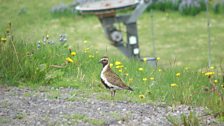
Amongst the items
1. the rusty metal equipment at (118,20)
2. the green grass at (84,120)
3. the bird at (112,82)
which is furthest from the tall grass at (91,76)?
the rusty metal equipment at (118,20)

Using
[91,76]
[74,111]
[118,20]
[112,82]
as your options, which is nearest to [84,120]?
[74,111]

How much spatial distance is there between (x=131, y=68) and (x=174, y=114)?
2.24m

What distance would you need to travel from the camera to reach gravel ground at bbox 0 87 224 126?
6.62 meters

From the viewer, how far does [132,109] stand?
7.13m

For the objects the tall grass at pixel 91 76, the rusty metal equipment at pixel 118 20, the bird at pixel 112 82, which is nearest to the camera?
the bird at pixel 112 82

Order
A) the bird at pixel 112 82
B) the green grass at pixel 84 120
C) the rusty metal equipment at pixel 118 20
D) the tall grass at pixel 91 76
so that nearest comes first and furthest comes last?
the green grass at pixel 84 120, the bird at pixel 112 82, the tall grass at pixel 91 76, the rusty metal equipment at pixel 118 20

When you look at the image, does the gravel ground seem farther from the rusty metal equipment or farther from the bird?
the rusty metal equipment

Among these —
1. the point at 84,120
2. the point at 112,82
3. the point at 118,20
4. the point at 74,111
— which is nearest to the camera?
the point at 84,120

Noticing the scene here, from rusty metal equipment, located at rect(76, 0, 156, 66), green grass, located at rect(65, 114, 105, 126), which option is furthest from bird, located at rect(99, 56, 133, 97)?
rusty metal equipment, located at rect(76, 0, 156, 66)

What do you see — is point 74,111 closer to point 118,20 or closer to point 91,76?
point 91,76

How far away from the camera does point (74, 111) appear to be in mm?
6977

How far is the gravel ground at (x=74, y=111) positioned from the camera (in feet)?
21.7

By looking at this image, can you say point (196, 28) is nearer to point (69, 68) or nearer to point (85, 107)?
point (69, 68)

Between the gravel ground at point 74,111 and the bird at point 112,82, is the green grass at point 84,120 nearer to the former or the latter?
the gravel ground at point 74,111
